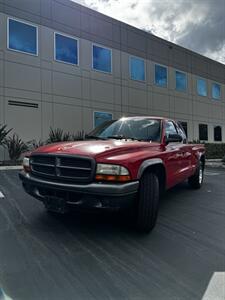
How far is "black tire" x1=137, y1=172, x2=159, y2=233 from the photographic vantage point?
3.91 m

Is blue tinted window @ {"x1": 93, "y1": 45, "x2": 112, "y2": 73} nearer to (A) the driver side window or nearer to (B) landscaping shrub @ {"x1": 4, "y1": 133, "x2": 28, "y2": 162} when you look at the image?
(B) landscaping shrub @ {"x1": 4, "y1": 133, "x2": 28, "y2": 162}

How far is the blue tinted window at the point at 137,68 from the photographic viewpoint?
1812 cm

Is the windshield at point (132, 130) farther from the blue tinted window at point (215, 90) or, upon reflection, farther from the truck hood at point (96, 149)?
the blue tinted window at point (215, 90)

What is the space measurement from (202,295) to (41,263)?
1.67 meters

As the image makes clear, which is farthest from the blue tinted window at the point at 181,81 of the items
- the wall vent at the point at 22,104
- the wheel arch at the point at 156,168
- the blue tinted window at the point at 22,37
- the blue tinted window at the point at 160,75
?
the wheel arch at the point at 156,168

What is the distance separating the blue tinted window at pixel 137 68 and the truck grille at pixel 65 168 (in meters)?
14.8

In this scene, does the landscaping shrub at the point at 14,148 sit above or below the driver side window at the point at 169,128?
below

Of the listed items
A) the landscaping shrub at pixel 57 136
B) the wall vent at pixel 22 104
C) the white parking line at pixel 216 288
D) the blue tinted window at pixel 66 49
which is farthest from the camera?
the blue tinted window at pixel 66 49

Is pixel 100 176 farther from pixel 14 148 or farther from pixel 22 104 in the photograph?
pixel 22 104

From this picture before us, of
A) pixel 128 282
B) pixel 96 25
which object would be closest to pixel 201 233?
pixel 128 282

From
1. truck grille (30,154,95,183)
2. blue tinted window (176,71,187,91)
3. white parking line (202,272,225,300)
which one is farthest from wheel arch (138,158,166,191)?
blue tinted window (176,71,187,91)

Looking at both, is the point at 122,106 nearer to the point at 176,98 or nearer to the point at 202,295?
the point at 176,98

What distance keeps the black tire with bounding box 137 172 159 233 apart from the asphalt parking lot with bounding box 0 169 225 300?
0.58ft

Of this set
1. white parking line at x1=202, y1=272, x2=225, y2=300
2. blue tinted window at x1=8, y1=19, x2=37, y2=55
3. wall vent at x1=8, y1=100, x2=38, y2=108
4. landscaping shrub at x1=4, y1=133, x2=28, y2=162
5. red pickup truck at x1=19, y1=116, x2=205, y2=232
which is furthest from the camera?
blue tinted window at x1=8, y1=19, x2=37, y2=55
